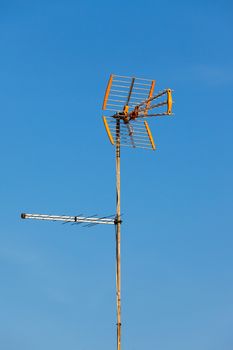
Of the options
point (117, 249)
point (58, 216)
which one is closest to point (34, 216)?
point (58, 216)

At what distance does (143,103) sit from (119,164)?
3.14 metres

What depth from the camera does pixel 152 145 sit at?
120 feet

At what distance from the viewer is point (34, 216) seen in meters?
33.5

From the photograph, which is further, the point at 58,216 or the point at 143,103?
the point at 143,103

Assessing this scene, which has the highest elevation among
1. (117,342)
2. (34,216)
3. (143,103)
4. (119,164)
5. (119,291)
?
(143,103)

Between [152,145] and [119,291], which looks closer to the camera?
[119,291]

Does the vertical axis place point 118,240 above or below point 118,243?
above

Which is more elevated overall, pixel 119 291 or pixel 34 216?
pixel 34 216

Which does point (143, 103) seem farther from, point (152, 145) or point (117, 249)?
point (117, 249)

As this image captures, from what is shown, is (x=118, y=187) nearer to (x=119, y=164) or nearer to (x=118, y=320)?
(x=119, y=164)

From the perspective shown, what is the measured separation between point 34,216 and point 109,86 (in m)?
7.08

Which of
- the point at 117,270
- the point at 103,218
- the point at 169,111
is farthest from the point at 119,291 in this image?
the point at 169,111

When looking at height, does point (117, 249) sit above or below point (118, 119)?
below

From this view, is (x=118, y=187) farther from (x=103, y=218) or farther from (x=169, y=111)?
(x=169, y=111)
